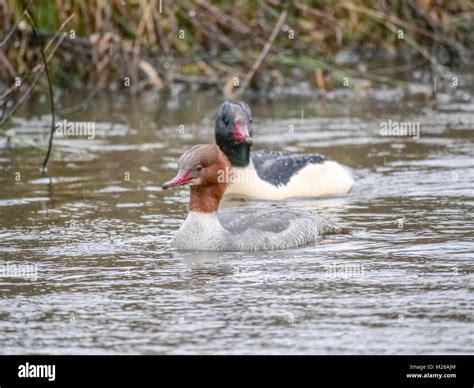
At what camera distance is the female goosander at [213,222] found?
10664 millimetres

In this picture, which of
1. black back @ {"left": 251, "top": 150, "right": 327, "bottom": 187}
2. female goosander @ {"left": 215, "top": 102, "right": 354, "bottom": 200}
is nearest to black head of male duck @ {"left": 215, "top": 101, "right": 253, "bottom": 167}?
female goosander @ {"left": 215, "top": 102, "right": 354, "bottom": 200}

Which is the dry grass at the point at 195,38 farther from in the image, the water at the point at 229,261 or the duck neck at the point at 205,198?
the duck neck at the point at 205,198

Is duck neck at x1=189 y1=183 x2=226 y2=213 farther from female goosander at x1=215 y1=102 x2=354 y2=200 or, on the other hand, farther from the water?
female goosander at x1=215 y1=102 x2=354 y2=200

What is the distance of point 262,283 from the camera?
31.7 ft

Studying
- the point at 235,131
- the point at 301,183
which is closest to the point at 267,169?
the point at 301,183

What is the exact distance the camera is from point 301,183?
13.9m

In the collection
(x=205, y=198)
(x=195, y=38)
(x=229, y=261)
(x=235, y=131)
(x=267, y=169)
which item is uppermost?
(x=195, y=38)

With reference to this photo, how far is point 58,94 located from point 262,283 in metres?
10.9

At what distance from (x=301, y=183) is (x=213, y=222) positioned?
330cm

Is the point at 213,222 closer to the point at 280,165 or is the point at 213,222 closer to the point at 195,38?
the point at 280,165

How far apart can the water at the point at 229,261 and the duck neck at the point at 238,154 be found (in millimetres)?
474

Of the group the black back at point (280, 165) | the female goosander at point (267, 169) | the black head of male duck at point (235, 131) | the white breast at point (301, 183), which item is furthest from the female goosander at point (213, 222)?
the black back at point (280, 165)

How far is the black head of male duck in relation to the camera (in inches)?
521
